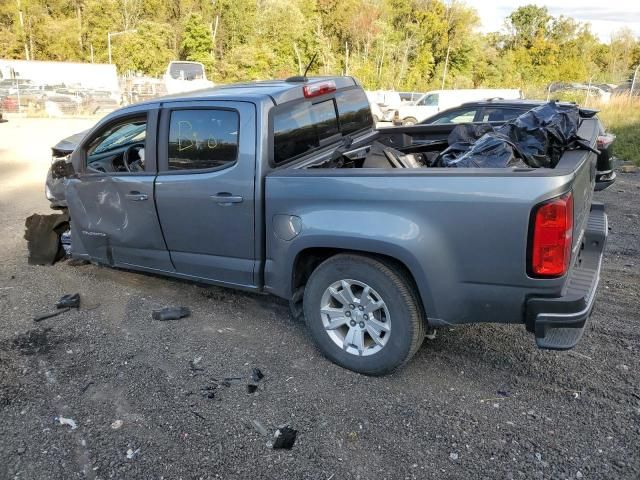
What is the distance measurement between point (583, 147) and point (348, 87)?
80.7 inches

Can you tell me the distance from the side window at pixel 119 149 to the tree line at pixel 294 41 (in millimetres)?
44328

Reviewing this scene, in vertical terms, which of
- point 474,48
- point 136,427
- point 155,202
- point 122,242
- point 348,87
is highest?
point 474,48

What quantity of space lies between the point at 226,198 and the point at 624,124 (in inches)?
625

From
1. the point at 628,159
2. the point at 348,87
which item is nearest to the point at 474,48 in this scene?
the point at 628,159

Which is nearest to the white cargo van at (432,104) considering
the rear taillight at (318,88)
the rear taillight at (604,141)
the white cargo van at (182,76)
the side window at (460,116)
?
the side window at (460,116)

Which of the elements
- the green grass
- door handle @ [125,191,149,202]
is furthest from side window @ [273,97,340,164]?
the green grass

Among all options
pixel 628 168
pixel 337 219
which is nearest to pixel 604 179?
pixel 628 168

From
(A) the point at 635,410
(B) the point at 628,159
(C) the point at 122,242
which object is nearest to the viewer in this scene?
(A) the point at 635,410

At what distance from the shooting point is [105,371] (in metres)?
3.77

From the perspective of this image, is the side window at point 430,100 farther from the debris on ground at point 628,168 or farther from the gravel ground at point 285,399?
the gravel ground at point 285,399

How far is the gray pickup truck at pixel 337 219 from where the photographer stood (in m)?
2.91

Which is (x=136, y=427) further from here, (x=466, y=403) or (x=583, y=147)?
(x=583, y=147)

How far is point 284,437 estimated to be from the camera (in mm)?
3037

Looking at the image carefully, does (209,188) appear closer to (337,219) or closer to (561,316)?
(337,219)
